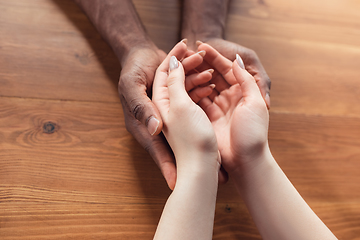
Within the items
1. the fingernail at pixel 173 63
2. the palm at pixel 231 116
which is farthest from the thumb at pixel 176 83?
the palm at pixel 231 116

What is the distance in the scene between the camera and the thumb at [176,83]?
497 mm

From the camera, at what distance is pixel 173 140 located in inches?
20.1

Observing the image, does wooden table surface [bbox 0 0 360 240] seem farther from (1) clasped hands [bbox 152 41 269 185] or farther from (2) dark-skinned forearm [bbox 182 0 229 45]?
(1) clasped hands [bbox 152 41 269 185]

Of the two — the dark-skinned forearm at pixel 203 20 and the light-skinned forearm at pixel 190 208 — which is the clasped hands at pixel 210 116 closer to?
the light-skinned forearm at pixel 190 208

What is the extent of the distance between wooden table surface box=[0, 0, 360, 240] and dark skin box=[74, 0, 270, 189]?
0.05 meters

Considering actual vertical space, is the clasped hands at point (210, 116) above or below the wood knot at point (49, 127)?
above

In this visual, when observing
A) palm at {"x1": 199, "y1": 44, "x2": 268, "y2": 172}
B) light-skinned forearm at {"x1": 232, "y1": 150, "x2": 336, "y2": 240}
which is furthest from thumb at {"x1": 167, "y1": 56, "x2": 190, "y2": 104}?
light-skinned forearm at {"x1": 232, "y1": 150, "x2": 336, "y2": 240}

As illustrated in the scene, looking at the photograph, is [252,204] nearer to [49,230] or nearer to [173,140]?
[173,140]

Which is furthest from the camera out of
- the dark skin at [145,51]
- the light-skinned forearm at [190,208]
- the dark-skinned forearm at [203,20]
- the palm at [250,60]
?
the dark-skinned forearm at [203,20]

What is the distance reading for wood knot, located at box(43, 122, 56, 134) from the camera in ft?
2.03

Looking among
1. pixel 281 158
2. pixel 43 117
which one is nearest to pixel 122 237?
pixel 43 117

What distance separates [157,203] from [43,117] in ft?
1.30

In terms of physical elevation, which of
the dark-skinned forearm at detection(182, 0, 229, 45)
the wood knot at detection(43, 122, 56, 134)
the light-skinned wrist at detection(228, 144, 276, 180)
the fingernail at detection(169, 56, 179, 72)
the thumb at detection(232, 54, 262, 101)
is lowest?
the wood knot at detection(43, 122, 56, 134)

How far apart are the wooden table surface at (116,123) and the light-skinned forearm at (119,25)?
5 cm
